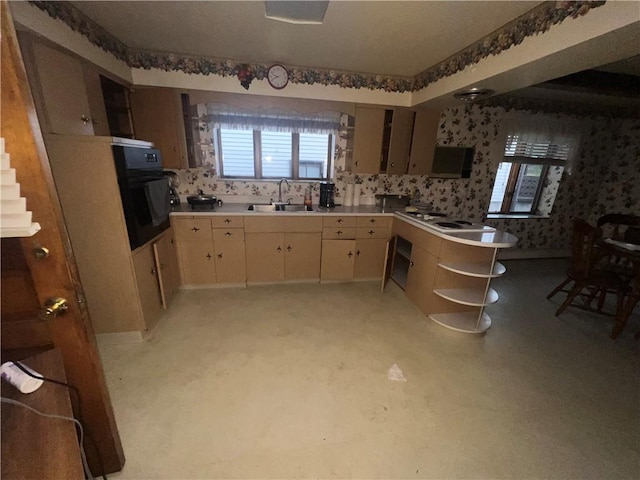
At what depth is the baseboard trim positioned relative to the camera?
434cm

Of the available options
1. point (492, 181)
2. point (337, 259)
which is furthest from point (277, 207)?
point (492, 181)

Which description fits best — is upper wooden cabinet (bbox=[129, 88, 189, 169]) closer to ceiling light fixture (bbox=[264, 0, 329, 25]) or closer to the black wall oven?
the black wall oven

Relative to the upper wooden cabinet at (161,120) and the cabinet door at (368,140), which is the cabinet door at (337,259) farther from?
the upper wooden cabinet at (161,120)

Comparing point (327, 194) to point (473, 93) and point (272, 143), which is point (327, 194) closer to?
point (272, 143)

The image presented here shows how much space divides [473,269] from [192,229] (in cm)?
281

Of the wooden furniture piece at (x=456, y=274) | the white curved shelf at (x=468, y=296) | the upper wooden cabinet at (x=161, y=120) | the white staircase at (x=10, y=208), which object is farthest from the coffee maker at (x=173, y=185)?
the white curved shelf at (x=468, y=296)

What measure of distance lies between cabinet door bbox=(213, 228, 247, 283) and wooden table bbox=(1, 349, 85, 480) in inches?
83.1

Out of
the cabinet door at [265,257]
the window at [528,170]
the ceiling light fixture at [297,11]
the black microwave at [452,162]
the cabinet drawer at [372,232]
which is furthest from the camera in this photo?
the window at [528,170]

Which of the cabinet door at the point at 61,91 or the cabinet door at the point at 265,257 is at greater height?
the cabinet door at the point at 61,91

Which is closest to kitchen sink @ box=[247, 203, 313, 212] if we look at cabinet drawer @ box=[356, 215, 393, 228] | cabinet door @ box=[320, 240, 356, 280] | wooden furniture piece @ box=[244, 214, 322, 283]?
wooden furniture piece @ box=[244, 214, 322, 283]

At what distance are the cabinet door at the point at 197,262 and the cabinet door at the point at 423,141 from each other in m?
2.70

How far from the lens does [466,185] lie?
3854 mm

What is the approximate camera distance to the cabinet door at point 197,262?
9.25 feet

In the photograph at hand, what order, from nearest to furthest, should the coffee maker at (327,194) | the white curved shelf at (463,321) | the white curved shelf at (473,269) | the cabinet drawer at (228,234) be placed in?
1. the white curved shelf at (473,269)
2. the white curved shelf at (463,321)
3. the cabinet drawer at (228,234)
4. the coffee maker at (327,194)
